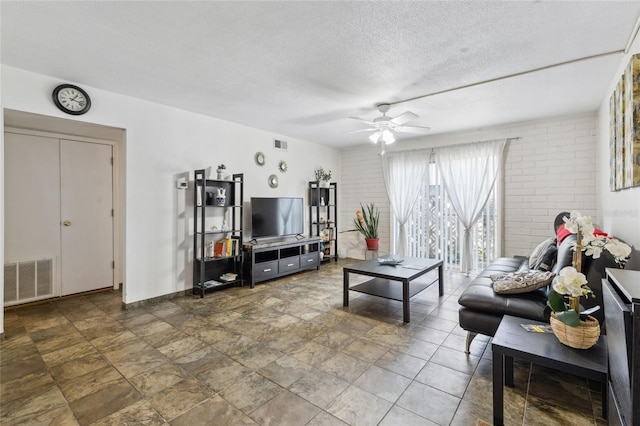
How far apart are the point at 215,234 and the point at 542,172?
16.4ft

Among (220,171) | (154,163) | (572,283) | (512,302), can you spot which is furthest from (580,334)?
(154,163)

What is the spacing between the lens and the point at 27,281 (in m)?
3.59

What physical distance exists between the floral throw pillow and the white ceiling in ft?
6.08

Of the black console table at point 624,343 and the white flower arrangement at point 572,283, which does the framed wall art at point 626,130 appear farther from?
the black console table at point 624,343

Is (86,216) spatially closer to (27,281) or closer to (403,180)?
(27,281)

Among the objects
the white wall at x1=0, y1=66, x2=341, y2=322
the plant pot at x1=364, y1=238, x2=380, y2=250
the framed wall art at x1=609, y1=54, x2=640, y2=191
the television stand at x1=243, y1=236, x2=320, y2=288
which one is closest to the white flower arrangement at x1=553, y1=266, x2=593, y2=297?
the framed wall art at x1=609, y1=54, x2=640, y2=191

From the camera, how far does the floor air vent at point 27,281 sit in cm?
346

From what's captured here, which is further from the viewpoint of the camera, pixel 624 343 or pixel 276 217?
pixel 276 217

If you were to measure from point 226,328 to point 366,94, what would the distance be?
2.95m

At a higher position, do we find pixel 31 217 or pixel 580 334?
pixel 31 217

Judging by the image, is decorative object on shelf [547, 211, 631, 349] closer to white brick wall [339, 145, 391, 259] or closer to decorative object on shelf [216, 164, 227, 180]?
decorative object on shelf [216, 164, 227, 180]

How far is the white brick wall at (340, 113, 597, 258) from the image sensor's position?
161 inches

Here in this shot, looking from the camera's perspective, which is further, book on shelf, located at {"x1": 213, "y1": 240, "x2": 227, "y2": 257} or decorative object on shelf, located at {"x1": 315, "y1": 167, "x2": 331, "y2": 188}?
decorative object on shelf, located at {"x1": 315, "y1": 167, "x2": 331, "y2": 188}

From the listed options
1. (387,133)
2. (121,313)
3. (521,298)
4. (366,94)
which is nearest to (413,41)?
(366,94)
